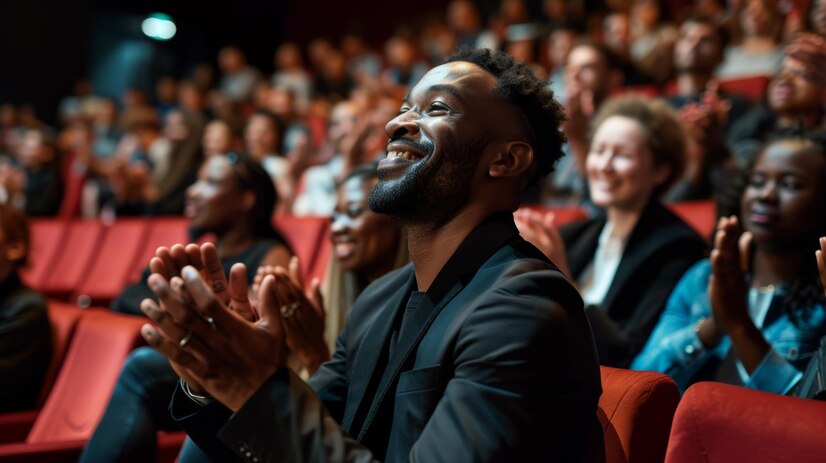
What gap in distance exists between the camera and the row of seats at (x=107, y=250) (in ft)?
8.68

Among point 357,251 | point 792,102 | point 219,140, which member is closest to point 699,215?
point 792,102

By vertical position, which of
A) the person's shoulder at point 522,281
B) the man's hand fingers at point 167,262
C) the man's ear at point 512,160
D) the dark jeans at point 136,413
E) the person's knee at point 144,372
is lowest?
the dark jeans at point 136,413

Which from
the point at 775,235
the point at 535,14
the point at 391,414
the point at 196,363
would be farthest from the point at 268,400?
the point at 535,14

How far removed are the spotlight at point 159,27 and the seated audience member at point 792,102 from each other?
552 cm

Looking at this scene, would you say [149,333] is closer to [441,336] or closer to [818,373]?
[441,336]

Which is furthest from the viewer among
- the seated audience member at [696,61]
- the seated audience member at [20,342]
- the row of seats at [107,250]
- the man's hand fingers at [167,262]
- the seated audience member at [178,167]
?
the seated audience member at [178,167]

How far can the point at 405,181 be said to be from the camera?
37.5 inches

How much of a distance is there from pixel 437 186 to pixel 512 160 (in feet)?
0.30

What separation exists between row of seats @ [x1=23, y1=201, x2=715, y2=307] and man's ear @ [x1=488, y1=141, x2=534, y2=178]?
5.02 feet

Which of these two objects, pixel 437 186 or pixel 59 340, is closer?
pixel 437 186

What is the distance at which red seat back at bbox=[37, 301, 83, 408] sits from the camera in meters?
1.87

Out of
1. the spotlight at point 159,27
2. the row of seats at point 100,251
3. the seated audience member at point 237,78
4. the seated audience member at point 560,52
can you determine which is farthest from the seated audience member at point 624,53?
the spotlight at point 159,27

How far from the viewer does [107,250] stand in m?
3.41

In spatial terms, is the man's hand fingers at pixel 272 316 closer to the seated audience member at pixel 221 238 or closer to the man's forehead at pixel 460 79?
the man's forehead at pixel 460 79
